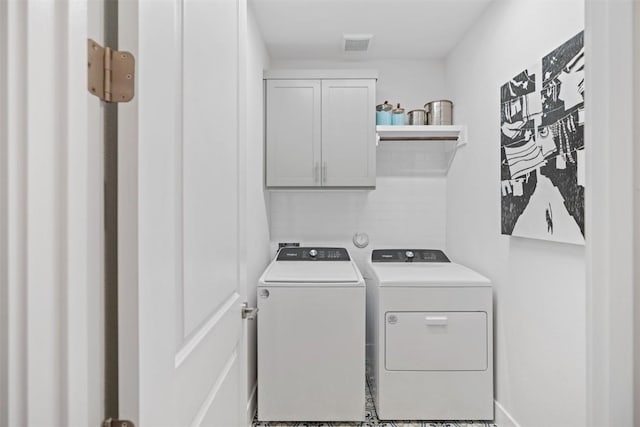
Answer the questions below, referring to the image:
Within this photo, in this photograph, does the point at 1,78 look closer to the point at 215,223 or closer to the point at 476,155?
the point at 215,223

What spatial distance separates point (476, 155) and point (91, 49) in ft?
7.89

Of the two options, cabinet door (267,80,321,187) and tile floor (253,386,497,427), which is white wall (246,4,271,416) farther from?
tile floor (253,386,497,427)

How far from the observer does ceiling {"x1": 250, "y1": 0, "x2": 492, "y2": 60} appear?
2.36 metres

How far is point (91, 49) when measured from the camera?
0.56 meters

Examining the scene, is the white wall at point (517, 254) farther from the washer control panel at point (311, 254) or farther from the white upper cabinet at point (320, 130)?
the washer control panel at point (311, 254)

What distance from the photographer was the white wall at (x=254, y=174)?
2299 millimetres

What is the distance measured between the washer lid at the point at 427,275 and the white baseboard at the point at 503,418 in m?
0.69

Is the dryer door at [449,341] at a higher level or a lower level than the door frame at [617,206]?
lower

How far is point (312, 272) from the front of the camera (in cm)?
245

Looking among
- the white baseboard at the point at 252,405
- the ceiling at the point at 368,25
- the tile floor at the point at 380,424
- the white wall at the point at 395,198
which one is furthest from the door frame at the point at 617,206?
the white wall at the point at 395,198

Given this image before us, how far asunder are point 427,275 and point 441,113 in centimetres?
127

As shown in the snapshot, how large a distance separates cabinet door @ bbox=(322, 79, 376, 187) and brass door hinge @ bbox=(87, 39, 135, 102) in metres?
2.31

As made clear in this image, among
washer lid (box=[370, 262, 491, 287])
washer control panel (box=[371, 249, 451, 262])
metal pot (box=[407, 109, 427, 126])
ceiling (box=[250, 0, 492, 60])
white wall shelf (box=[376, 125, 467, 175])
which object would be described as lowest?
washer lid (box=[370, 262, 491, 287])

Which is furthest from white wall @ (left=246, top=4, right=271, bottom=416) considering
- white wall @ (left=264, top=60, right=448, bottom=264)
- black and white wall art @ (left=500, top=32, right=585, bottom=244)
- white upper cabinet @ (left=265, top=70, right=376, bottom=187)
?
black and white wall art @ (left=500, top=32, right=585, bottom=244)
